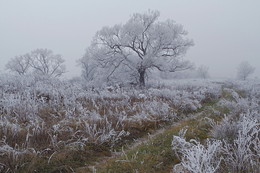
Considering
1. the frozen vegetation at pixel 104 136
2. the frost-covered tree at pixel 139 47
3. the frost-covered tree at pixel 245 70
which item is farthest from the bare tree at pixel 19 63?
the frost-covered tree at pixel 245 70

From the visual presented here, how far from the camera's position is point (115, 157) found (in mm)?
4570

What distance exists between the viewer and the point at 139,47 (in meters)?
21.7

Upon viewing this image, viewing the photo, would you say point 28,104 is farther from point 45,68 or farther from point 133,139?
point 45,68

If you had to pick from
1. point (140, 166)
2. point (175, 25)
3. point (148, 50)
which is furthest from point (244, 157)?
point (175, 25)

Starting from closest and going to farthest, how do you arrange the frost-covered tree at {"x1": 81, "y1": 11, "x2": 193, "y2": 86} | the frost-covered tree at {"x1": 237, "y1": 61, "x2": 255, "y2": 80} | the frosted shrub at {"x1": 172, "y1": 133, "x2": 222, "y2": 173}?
the frosted shrub at {"x1": 172, "y1": 133, "x2": 222, "y2": 173}
the frost-covered tree at {"x1": 81, "y1": 11, "x2": 193, "y2": 86}
the frost-covered tree at {"x1": 237, "y1": 61, "x2": 255, "y2": 80}

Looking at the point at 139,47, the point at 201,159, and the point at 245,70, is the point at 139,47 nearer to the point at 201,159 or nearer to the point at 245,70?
the point at 201,159

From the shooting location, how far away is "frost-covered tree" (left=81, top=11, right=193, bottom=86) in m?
20.6

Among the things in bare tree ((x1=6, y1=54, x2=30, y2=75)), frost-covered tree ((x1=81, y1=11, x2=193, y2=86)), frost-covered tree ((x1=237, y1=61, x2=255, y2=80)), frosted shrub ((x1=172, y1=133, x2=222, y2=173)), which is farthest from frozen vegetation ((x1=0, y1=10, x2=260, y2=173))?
frost-covered tree ((x1=237, y1=61, x2=255, y2=80))

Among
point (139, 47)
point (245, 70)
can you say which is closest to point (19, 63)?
point (139, 47)

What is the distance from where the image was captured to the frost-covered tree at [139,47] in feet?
67.6

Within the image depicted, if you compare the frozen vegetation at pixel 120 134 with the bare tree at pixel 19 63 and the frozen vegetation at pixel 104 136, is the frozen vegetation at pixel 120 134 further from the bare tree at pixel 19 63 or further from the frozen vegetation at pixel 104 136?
the bare tree at pixel 19 63

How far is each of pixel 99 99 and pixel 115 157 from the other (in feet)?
19.5

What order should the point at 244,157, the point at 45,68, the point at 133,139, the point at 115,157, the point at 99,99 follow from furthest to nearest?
the point at 45,68 < the point at 99,99 < the point at 133,139 < the point at 115,157 < the point at 244,157

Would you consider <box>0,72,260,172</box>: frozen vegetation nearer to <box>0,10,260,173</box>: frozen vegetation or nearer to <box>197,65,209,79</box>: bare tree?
<box>0,10,260,173</box>: frozen vegetation
